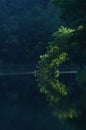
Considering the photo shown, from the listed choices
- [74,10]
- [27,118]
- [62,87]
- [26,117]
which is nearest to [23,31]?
[62,87]

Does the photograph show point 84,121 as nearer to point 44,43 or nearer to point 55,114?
point 55,114

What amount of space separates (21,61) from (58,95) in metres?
40.5

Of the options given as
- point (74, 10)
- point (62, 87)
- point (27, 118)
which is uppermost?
point (74, 10)

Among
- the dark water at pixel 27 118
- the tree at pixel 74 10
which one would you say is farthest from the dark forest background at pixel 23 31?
the dark water at pixel 27 118

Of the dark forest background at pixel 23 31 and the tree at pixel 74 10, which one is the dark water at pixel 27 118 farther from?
the dark forest background at pixel 23 31

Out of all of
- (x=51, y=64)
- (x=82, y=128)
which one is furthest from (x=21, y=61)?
(x=82, y=128)

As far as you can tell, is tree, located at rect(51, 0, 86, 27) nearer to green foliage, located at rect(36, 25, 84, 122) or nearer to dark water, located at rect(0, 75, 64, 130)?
green foliage, located at rect(36, 25, 84, 122)

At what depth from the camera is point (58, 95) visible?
27391mm

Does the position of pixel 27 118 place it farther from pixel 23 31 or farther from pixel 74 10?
pixel 23 31

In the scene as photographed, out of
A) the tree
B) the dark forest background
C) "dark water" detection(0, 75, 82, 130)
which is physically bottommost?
"dark water" detection(0, 75, 82, 130)

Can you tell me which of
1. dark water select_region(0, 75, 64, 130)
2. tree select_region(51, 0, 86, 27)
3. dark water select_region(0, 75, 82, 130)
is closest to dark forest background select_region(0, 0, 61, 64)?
tree select_region(51, 0, 86, 27)

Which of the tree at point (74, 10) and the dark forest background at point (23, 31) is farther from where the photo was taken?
the dark forest background at point (23, 31)

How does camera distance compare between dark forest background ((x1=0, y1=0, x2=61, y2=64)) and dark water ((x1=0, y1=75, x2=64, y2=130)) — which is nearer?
dark water ((x1=0, y1=75, x2=64, y2=130))

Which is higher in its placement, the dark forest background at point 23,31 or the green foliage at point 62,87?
the dark forest background at point 23,31
